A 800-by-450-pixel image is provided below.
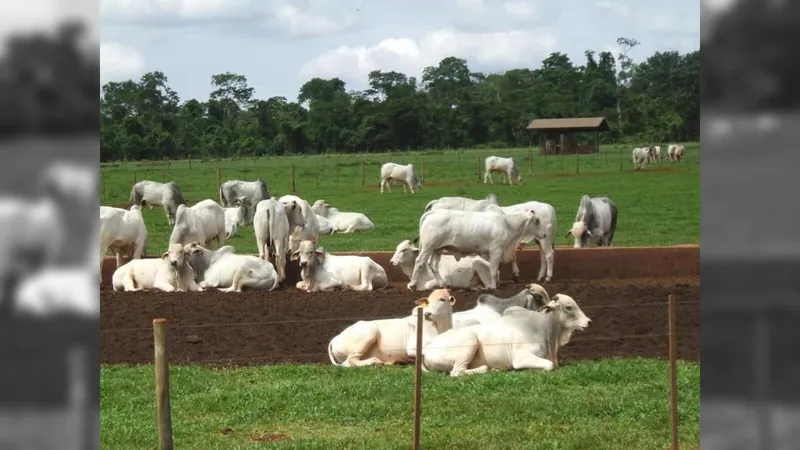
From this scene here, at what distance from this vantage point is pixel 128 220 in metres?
16.0

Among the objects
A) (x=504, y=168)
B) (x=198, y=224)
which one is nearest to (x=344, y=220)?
(x=198, y=224)

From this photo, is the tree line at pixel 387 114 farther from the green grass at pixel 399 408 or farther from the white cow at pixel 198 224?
the green grass at pixel 399 408

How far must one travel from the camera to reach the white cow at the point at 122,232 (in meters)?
15.7

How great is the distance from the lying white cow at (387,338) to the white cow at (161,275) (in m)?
5.01

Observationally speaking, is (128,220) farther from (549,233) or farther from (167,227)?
(167,227)

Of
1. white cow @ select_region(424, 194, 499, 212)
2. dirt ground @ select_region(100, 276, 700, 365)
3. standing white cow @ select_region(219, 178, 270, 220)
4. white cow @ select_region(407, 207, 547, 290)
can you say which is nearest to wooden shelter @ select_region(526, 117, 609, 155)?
standing white cow @ select_region(219, 178, 270, 220)

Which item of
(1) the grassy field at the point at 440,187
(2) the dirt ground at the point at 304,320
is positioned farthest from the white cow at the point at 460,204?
(2) the dirt ground at the point at 304,320

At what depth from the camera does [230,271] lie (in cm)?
1431

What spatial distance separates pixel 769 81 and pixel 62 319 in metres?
1.43

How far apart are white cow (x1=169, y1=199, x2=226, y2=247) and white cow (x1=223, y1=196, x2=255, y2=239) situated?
13.1 feet

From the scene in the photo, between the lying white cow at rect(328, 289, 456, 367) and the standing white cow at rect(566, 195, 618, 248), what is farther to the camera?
the standing white cow at rect(566, 195, 618, 248)

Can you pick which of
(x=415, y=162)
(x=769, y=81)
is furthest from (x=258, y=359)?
(x=415, y=162)

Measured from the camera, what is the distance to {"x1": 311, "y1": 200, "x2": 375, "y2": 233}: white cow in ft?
73.7

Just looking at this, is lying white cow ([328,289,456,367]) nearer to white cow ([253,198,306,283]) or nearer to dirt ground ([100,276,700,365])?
dirt ground ([100,276,700,365])
